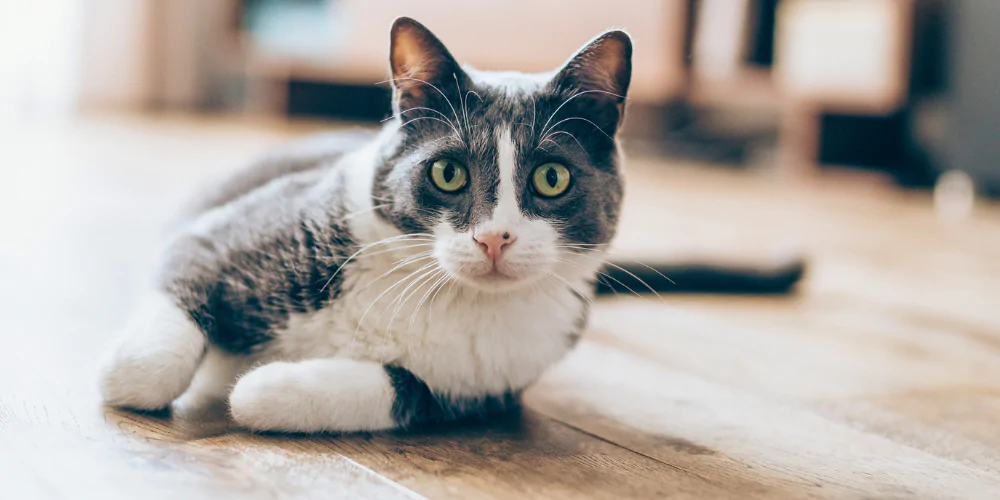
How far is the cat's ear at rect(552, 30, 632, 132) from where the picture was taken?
38.5 inches

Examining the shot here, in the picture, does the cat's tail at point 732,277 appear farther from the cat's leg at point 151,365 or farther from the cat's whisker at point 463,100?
the cat's leg at point 151,365

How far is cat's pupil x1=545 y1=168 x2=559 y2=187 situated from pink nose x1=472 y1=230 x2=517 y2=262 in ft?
0.30

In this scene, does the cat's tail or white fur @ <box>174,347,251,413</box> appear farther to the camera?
the cat's tail

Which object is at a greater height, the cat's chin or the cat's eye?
the cat's eye

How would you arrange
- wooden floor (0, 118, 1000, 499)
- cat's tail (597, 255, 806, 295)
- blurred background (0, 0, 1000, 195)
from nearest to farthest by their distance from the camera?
wooden floor (0, 118, 1000, 499)
cat's tail (597, 255, 806, 295)
blurred background (0, 0, 1000, 195)

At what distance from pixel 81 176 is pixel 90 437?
7.62 feet

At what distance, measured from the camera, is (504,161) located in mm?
934

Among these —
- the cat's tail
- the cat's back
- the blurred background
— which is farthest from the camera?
the blurred background

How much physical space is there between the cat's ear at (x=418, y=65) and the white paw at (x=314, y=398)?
29 cm

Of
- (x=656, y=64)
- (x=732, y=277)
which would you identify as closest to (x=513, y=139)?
(x=732, y=277)

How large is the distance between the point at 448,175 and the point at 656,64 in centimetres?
455

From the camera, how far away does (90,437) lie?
2.81 feet

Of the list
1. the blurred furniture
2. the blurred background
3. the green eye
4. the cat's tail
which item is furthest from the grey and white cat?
the blurred furniture

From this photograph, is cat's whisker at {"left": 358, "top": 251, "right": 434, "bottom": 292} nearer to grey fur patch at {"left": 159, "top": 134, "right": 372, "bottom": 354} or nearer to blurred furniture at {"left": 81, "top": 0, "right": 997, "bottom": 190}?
grey fur patch at {"left": 159, "top": 134, "right": 372, "bottom": 354}
